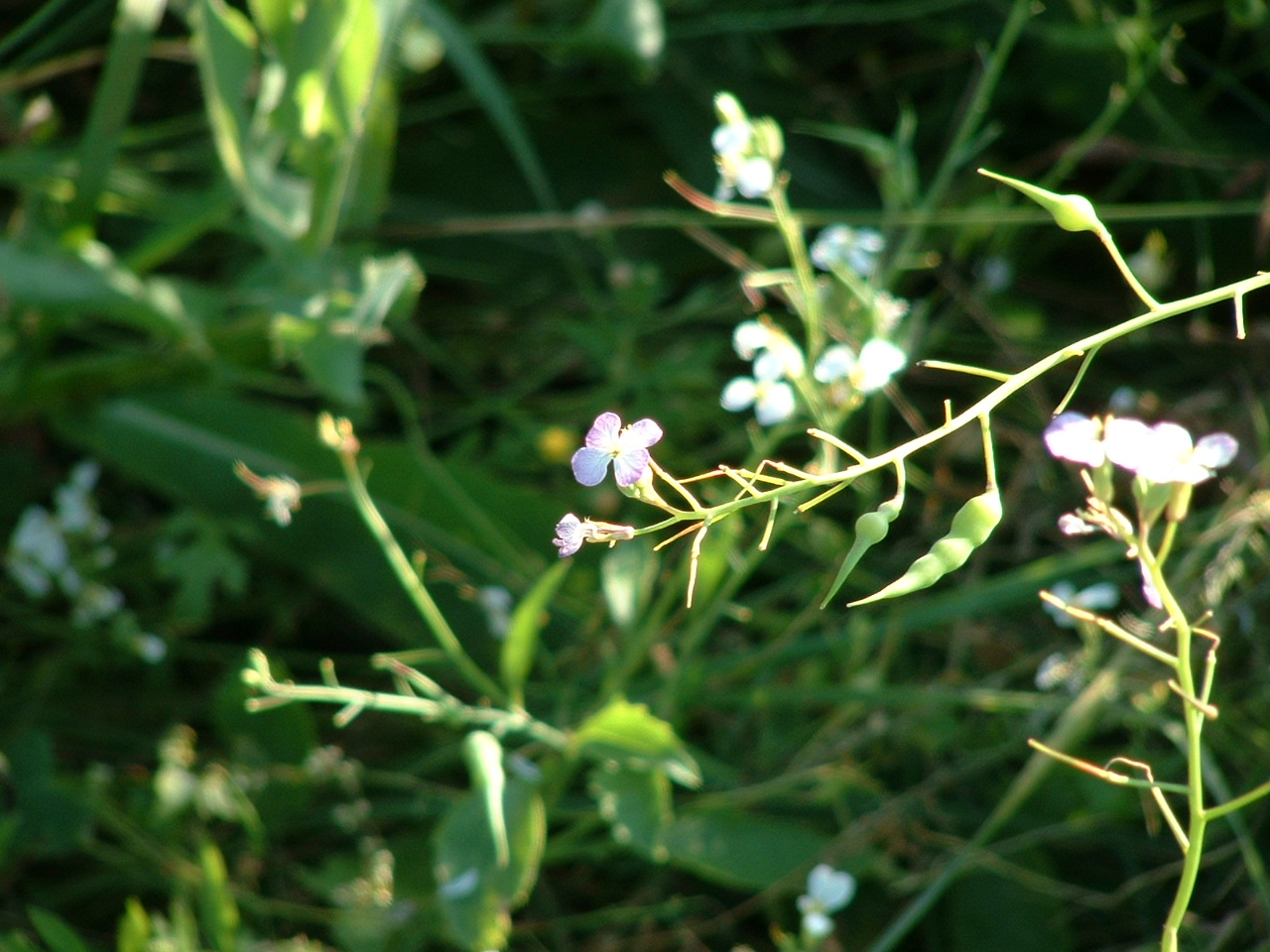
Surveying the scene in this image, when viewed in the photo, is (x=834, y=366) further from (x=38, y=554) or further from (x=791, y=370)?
(x=38, y=554)

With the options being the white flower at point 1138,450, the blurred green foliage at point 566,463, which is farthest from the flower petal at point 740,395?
the white flower at point 1138,450

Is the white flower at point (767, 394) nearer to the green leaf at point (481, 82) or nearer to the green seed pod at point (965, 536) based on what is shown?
the green seed pod at point (965, 536)

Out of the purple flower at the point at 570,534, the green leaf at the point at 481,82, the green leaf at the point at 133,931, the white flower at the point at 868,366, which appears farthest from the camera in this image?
the green leaf at the point at 481,82

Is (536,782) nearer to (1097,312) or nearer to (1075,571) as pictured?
(1075,571)

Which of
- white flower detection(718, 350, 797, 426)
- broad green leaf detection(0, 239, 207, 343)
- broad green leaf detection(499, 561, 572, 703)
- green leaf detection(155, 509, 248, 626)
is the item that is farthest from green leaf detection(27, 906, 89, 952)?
white flower detection(718, 350, 797, 426)

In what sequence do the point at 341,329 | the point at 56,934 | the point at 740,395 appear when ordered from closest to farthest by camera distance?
the point at 740,395 → the point at 56,934 → the point at 341,329

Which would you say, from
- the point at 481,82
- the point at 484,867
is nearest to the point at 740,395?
the point at 484,867
